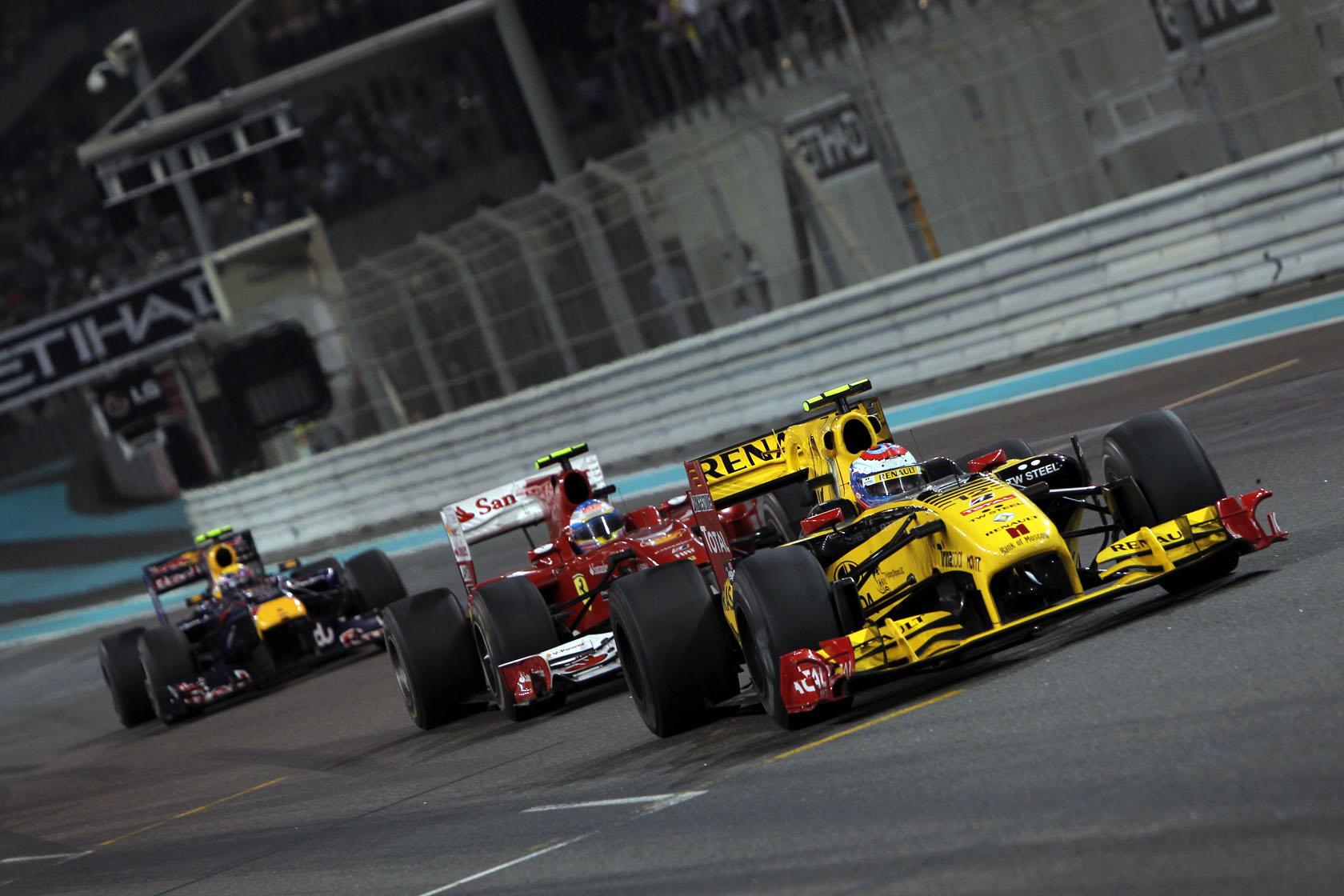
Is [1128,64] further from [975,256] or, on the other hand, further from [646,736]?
[646,736]

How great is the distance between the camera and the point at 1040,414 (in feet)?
51.4

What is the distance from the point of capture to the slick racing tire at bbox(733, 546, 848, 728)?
7.38 m

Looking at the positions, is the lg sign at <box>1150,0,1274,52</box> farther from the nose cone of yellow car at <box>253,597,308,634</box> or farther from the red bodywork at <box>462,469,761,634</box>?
the nose cone of yellow car at <box>253,597,308,634</box>

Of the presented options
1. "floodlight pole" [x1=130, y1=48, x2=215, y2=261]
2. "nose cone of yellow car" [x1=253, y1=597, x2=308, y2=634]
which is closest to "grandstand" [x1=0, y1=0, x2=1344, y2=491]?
"floodlight pole" [x1=130, y1=48, x2=215, y2=261]

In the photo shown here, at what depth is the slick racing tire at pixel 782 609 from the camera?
738 centimetres

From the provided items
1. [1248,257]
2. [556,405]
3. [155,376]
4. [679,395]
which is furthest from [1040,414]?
[155,376]

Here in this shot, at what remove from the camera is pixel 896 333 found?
20.3 metres

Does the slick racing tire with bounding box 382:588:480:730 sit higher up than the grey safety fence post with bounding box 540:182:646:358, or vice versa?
the grey safety fence post with bounding box 540:182:646:358

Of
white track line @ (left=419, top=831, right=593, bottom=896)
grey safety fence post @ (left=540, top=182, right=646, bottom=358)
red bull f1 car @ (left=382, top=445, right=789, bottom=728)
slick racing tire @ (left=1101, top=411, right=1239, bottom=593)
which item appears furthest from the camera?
grey safety fence post @ (left=540, top=182, right=646, bottom=358)

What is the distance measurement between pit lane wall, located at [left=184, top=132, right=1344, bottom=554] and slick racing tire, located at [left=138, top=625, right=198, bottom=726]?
328 inches

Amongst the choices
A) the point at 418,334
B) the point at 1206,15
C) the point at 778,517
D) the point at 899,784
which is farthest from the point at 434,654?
the point at 418,334

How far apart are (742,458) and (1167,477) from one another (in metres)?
2.34

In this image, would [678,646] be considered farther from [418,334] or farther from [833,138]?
[418,334]

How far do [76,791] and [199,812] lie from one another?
312 centimetres
